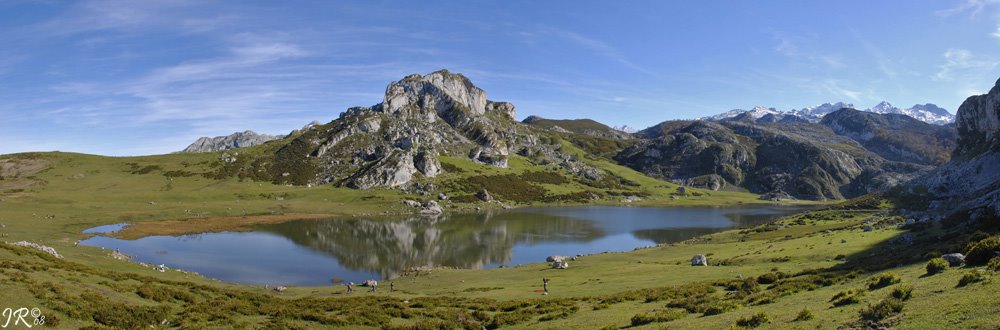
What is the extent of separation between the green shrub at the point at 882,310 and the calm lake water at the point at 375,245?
57700mm

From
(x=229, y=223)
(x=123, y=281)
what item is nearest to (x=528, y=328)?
(x=123, y=281)

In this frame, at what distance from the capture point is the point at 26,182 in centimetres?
17175

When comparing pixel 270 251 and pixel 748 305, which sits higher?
pixel 748 305

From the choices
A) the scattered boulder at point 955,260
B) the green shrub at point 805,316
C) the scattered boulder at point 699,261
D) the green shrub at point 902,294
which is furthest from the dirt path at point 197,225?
the scattered boulder at point 955,260

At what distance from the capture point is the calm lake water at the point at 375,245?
236 ft

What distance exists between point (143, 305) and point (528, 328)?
71.4 feet

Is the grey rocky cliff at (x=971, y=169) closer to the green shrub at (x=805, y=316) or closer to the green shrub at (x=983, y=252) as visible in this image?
the green shrub at (x=983, y=252)

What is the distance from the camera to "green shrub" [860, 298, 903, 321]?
56.7 feet

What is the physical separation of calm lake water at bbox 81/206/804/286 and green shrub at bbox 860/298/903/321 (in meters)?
57.7

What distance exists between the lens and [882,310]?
57.5ft

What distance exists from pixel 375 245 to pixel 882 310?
90.0m

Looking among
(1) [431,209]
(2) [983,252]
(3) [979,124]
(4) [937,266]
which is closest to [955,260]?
(4) [937,266]

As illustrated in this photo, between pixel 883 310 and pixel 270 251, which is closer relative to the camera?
pixel 883 310

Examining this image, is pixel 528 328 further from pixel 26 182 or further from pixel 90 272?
pixel 26 182
